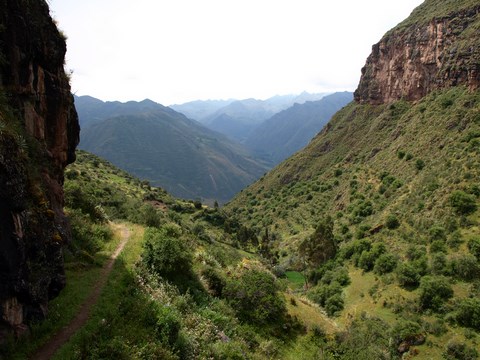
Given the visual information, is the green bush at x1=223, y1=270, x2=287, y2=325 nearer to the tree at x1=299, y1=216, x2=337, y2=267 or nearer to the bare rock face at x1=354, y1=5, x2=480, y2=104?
the tree at x1=299, y1=216, x2=337, y2=267

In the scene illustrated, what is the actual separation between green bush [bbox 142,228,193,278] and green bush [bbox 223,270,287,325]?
121 inches

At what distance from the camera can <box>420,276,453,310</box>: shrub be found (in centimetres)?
4466

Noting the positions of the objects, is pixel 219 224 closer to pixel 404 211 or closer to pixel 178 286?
pixel 404 211

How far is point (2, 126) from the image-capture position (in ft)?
38.9

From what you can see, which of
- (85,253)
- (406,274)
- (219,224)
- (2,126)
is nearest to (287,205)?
(219,224)

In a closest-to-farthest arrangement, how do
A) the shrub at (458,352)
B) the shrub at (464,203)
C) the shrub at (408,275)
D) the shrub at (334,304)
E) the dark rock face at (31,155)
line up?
the dark rock face at (31,155), the shrub at (458,352), the shrub at (408,275), the shrub at (334,304), the shrub at (464,203)

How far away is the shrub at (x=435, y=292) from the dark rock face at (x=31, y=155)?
4273 centimetres

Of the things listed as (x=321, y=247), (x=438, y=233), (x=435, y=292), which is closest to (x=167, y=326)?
(x=435, y=292)

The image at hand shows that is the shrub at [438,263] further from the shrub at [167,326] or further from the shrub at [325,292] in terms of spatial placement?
the shrub at [167,326]

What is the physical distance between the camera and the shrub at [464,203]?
2122 inches

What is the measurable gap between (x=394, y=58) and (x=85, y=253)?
131m

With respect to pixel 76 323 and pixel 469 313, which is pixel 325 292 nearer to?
pixel 469 313

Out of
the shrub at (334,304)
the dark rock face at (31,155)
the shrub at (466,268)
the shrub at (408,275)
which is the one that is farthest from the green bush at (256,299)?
the shrub at (466,268)

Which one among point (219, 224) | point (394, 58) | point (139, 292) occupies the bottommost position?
point (219, 224)
